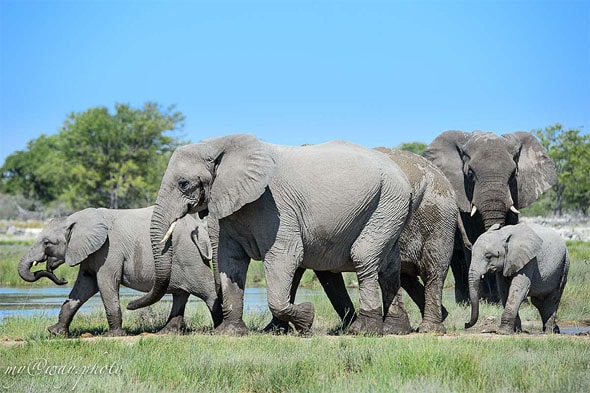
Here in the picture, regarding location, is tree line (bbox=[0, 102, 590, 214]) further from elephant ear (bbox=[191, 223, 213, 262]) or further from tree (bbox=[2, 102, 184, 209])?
elephant ear (bbox=[191, 223, 213, 262])

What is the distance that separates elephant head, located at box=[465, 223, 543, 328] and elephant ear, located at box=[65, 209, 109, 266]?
15.3 feet

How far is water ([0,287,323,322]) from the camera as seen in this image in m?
15.9

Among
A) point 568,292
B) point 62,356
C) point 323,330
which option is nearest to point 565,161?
point 568,292

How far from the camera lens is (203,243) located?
1234cm

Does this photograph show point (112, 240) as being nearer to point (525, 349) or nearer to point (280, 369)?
point (280, 369)

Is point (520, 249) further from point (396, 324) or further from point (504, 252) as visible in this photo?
point (396, 324)

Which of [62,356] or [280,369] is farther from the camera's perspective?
[62,356]

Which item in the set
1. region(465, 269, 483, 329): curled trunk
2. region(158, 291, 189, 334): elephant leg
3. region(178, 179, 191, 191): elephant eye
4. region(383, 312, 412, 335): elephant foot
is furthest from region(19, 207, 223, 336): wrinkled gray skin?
region(465, 269, 483, 329): curled trunk

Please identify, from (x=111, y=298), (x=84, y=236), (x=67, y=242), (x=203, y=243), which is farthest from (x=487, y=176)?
(x=67, y=242)

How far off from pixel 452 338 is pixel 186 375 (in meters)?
3.76

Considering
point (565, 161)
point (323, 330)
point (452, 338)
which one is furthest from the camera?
point (565, 161)

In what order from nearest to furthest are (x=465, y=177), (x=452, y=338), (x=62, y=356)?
(x=62, y=356), (x=452, y=338), (x=465, y=177)

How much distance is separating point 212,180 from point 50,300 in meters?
8.42

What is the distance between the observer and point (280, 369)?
8805mm
